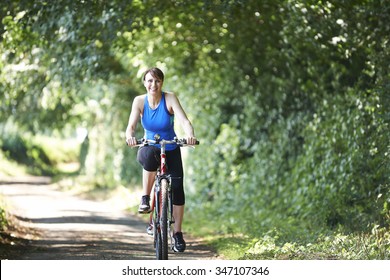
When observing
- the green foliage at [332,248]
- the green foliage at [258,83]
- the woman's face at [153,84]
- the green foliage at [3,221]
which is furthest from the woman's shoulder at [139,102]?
the green foliage at [3,221]

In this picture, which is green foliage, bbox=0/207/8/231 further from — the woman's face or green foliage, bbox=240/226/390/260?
the woman's face

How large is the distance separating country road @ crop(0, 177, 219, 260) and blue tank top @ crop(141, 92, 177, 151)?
1.77m

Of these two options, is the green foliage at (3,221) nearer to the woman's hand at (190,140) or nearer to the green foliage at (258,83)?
the green foliage at (258,83)

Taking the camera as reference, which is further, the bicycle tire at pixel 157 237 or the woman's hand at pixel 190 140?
the bicycle tire at pixel 157 237

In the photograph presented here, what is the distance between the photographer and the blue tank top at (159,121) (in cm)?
793

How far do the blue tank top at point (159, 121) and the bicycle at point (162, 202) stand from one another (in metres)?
0.16

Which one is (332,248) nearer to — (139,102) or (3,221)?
(139,102)

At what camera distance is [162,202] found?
7.78 m

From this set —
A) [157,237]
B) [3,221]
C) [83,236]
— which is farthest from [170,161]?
[3,221]

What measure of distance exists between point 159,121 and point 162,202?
828 mm

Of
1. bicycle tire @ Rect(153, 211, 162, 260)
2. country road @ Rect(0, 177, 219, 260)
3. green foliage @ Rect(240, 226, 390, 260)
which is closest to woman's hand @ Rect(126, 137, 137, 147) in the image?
bicycle tire @ Rect(153, 211, 162, 260)

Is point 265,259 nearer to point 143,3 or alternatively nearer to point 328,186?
point 328,186
